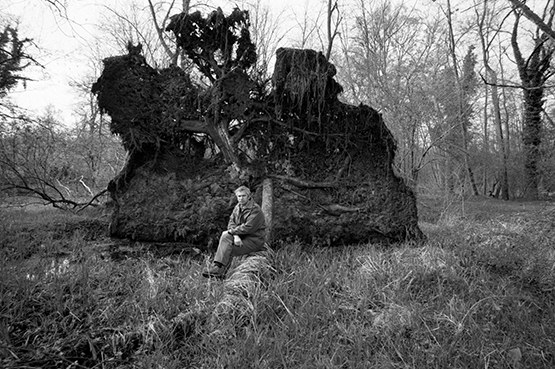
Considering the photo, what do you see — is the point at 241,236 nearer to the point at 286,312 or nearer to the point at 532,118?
the point at 286,312

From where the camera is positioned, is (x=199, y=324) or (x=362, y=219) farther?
(x=362, y=219)

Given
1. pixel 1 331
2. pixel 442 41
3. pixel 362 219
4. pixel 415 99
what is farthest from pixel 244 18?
pixel 442 41

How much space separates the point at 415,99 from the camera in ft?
34.3

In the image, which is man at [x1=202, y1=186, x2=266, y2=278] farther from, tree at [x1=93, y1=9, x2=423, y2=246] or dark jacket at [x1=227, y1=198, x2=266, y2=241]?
tree at [x1=93, y1=9, x2=423, y2=246]

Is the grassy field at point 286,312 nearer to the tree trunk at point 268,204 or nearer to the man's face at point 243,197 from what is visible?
the man's face at point 243,197

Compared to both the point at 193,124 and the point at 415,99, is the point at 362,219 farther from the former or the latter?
the point at 415,99

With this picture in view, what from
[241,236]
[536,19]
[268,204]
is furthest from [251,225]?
[536,19]

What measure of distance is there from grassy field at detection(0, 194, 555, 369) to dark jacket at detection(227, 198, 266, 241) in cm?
44

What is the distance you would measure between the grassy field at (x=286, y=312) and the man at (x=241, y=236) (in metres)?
0.22

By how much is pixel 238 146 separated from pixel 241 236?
3.60 m

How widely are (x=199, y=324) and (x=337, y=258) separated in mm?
3028

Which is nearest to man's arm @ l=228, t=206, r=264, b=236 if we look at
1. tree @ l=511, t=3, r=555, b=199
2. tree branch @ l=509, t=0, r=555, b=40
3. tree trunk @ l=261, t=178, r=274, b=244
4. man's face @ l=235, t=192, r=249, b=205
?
man's face @ l=235, t=192, r=249, b=205

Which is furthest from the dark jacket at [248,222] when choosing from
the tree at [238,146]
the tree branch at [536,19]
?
the tree branch at [536,19]

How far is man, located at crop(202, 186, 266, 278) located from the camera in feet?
14.6
